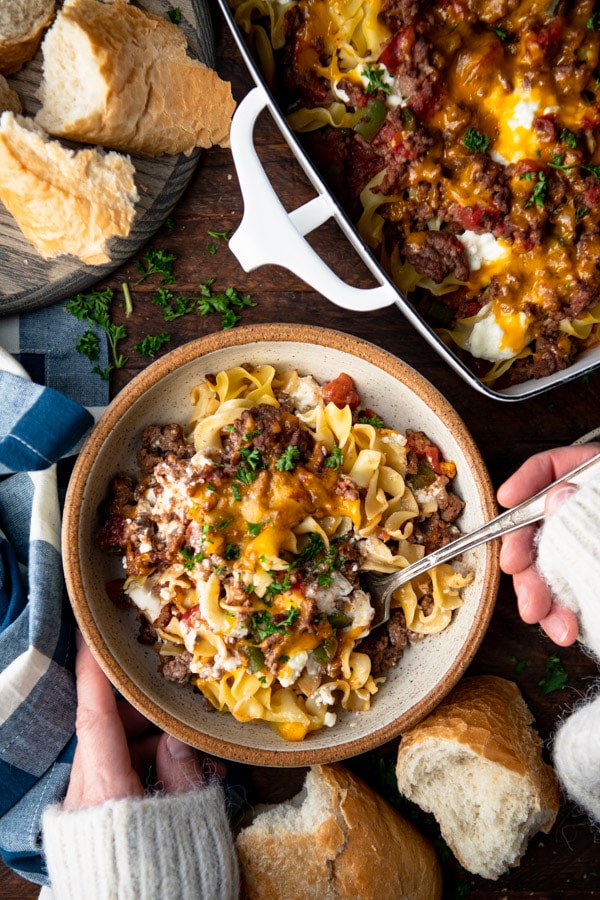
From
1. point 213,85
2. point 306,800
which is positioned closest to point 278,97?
point 213,85

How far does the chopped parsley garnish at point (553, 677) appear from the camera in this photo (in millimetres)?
4520

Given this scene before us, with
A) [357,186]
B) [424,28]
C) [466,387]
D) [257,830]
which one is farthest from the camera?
[466,387]

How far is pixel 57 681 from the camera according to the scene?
4000 mm

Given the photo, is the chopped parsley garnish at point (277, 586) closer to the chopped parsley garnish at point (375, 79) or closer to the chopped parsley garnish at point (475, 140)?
the chopped parsley garnish at point (475, 140)

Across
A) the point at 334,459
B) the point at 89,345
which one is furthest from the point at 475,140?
the point at 89,345

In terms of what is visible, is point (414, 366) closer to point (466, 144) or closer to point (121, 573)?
point (466, 144)

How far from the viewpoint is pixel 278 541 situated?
3.61 m

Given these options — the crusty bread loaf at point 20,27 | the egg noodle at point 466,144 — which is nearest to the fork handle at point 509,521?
the egg noodle at point 466,144

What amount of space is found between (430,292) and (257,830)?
315 cm

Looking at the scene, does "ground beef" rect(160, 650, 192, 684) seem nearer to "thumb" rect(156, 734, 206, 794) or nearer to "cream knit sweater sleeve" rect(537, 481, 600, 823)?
"thumb" rect(156, 734, 206, 794)

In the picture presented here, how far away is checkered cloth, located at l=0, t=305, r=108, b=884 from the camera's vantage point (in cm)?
382

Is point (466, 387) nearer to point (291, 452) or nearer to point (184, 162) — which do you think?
point (291, 452)

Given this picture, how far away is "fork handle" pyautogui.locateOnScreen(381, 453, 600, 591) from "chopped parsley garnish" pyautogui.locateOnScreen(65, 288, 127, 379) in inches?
82.7

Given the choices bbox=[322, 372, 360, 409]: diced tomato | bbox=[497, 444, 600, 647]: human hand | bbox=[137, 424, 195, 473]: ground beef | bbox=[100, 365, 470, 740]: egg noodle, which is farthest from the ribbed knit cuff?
bbox=[137, 424, 195, 473]: ground beef
